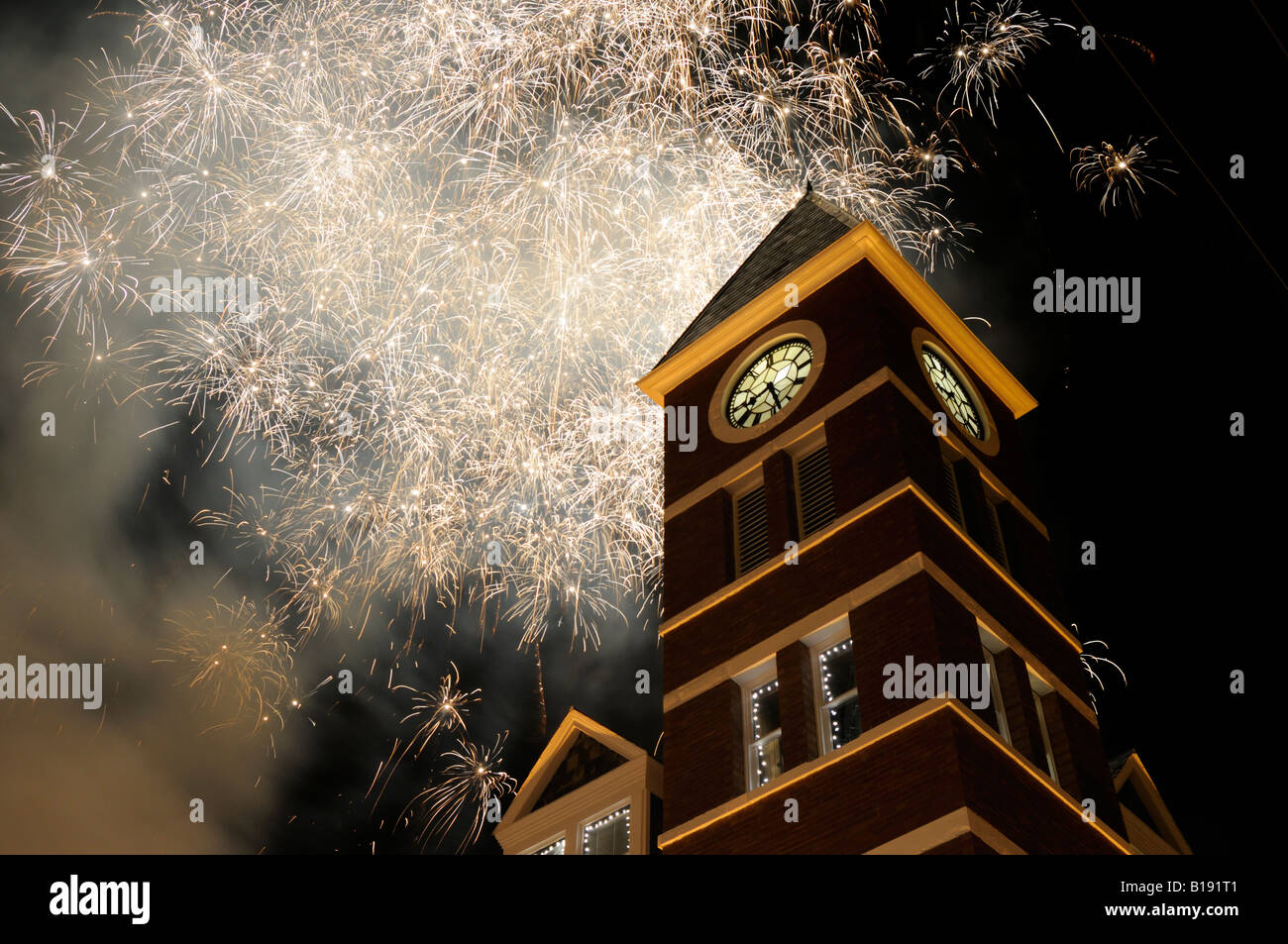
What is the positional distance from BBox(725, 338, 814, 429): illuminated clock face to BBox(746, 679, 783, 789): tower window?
660cm

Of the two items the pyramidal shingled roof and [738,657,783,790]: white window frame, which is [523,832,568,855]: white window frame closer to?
[738,657,783,790]: white window frame

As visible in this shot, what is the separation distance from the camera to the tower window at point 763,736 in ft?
76.5

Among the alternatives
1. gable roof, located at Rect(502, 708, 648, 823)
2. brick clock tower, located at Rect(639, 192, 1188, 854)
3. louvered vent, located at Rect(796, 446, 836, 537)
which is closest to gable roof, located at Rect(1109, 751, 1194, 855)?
brick clock tower, located at Rect(639, 192, 1188, 854)

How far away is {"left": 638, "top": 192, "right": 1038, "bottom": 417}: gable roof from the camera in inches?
1179

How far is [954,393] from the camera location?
29.9 m

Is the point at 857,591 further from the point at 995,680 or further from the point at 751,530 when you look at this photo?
the point at 751,530

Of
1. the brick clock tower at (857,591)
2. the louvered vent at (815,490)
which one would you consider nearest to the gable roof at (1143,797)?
the brick clock tower at (857,591)

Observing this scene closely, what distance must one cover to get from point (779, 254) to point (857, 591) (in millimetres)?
11105

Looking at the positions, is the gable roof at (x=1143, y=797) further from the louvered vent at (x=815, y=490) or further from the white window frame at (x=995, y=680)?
the louvered vent at (x=815, y=490)

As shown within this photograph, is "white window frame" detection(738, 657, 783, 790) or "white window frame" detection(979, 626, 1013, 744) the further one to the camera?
"white window frame" detection(979, 626, 1013, 744)

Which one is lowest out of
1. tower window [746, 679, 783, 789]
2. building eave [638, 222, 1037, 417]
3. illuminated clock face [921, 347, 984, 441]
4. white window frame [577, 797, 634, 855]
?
white window frame [577, 797, 634, 855]

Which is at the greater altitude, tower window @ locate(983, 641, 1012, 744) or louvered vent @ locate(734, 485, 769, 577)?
louvered vent @ locate(734, 485, 769, 577)

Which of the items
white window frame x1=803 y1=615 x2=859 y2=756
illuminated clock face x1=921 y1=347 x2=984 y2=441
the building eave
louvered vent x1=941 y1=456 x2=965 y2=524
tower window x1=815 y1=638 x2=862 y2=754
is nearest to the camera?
tower window x1=815 y1=638 x2=862 y2=754
